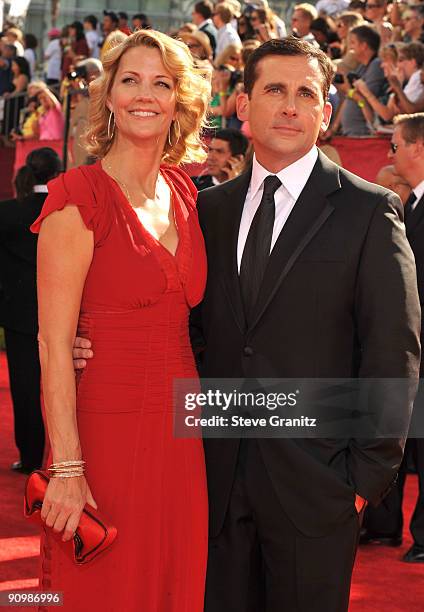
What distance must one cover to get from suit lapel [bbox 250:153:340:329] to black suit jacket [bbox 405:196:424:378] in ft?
6.70

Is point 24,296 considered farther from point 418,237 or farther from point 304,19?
point 304,19

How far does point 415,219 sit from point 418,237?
0.12 metres

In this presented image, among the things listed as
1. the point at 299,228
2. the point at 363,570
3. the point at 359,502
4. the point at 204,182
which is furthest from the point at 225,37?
the point at 359,502

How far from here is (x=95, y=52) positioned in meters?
15.6

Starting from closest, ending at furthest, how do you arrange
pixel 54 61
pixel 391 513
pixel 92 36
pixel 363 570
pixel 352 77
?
1. pixel 363 570
2. pixel 391 513
3. pixel 352 77
4. pixel 92 36
5. pixel 54 61

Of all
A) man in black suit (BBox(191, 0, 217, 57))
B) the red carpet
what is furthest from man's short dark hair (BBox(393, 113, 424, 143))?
man in black suit (BBox(191, 0, 217, 57))

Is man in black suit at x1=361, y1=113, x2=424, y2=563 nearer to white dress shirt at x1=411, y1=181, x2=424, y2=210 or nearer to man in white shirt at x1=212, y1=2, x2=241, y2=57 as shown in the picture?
white dress shirt at x1=411, y1=181, x2=424, y2=210

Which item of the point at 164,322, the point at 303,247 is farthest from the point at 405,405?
the point at 164,322

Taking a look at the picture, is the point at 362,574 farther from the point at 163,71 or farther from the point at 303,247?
the point at 163,71

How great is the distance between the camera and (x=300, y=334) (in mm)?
2854

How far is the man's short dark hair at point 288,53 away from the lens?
2992 mm

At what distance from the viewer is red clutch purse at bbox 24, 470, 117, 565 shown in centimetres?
268

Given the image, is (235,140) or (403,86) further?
(403,86)

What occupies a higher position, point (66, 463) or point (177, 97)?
point (177, 97)
